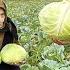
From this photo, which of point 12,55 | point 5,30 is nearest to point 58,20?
point 12,55

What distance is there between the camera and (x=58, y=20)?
1024 millimetres

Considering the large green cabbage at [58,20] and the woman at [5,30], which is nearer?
the large green cabbage at [58,20]

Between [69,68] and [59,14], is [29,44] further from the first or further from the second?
[59,14]

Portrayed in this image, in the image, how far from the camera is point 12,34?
115 inches

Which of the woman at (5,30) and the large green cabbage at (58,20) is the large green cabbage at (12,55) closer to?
the large green cabbage at (58,20)

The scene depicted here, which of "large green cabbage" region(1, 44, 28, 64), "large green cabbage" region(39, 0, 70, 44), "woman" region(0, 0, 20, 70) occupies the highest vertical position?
"large green cabbage" region(39, 0, 70, 44)

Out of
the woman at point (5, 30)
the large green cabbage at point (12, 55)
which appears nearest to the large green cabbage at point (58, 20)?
the large green cabbage at point (12, 55)

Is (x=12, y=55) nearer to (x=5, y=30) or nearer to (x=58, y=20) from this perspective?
(x=58, y=20)

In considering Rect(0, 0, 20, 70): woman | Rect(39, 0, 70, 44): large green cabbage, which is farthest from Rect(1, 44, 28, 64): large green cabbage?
Rect(0, 0, 20, 70): woman

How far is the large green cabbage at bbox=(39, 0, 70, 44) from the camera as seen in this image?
3.32 ft

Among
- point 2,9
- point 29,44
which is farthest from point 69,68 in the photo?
point 2,9

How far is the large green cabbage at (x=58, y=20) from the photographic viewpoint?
1.01 m

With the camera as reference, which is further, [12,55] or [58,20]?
[12,55]

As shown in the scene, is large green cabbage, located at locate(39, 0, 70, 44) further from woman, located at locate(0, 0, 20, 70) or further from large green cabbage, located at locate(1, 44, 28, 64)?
woman, located at locate(0, 0, 20, 70)
